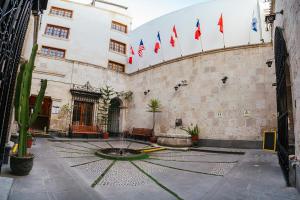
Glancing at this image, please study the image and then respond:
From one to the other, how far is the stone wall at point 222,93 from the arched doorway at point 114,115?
11.9ft

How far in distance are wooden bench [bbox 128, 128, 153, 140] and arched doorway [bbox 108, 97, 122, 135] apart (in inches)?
76.6

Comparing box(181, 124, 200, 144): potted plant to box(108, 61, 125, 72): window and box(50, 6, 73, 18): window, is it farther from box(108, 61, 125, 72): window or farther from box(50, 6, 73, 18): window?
box(50, 6, 73, 18): window

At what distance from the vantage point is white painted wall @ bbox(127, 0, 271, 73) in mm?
12016

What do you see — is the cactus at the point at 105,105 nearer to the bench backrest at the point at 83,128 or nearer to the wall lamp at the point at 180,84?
the bench backrest at the point at 83,128

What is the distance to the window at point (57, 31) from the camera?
52.7ft

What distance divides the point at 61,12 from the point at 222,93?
48.3 ft

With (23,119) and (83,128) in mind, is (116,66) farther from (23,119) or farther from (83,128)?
(23,119)

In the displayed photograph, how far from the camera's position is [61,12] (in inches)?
664

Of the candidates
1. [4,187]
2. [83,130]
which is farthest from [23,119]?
[83,130]

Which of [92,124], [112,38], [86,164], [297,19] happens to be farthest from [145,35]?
[297,19]

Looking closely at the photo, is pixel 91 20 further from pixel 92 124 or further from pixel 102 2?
pixel 92 124

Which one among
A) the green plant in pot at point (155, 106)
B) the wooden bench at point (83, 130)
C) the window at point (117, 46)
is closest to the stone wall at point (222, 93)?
the green plant in pot at point (155, 106)

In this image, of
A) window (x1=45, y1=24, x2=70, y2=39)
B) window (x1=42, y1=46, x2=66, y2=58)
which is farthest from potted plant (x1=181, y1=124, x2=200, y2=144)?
window (x1=45, y1=24, x2=70, y2=39)

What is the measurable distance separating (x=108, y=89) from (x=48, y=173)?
12.4 meters
